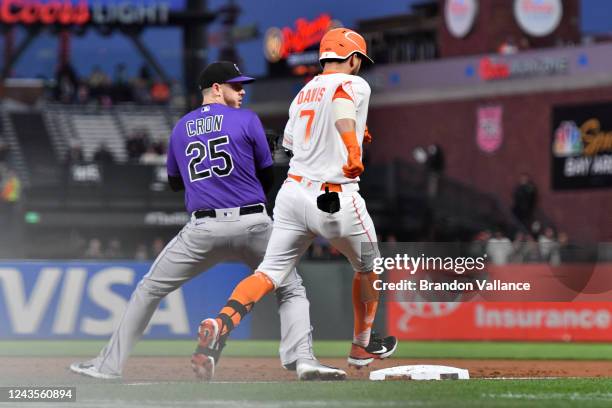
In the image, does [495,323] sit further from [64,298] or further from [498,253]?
[64,298]

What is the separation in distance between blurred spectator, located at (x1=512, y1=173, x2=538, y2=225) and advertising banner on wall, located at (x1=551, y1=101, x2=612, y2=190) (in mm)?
3384

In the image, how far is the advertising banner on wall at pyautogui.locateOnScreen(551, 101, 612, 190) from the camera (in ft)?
121

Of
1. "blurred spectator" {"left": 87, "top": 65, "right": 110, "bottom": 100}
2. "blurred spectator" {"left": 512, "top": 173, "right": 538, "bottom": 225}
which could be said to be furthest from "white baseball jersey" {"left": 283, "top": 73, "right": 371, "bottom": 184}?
"blurred spectator" {"left": 87, "top": 65, "right": 110, "bottom": 100}

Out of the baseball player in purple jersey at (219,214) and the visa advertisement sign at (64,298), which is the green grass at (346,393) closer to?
the baseball player in purple jersey at (219,214)

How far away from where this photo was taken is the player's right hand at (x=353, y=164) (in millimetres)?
9031

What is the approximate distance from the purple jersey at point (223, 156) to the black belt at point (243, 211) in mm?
31

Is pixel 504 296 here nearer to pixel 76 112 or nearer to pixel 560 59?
pixel 560 59

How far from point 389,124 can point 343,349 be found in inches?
1076

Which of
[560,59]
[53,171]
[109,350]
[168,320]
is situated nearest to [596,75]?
[560,59]

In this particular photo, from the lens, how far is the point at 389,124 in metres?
44.1

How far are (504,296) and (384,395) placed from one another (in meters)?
3.13

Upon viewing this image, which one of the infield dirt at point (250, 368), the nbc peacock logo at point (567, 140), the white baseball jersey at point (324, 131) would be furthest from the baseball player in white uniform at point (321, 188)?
the nbc peacock logo at point (567, 140)

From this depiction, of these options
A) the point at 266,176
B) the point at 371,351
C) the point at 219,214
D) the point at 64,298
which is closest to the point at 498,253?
the point at 371,351

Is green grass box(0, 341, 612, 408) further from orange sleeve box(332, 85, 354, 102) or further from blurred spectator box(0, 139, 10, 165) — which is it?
blurred spectator box(0, 139, 10, 165)
